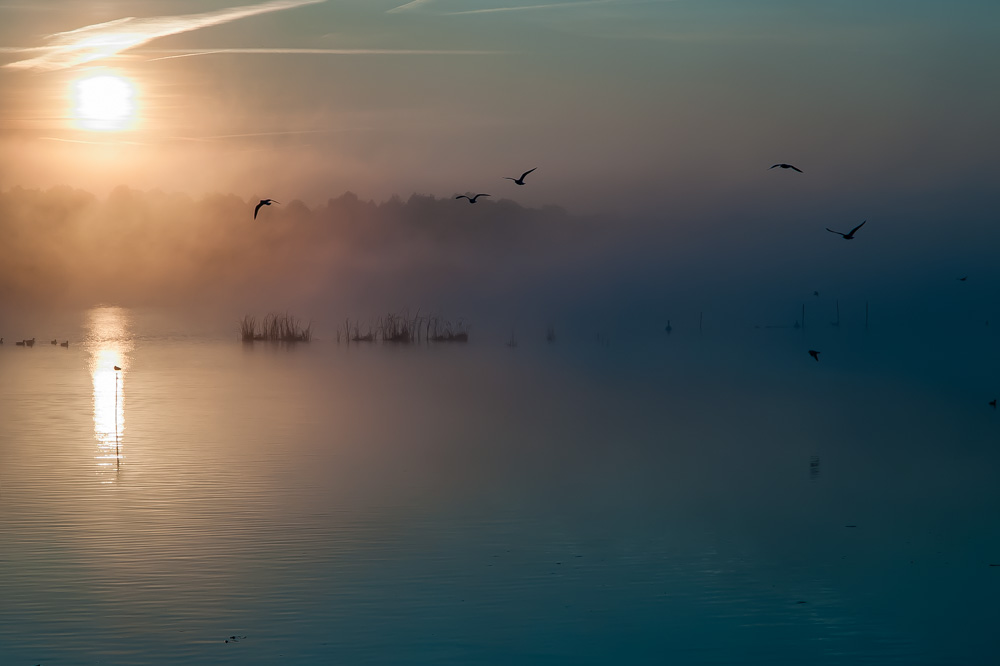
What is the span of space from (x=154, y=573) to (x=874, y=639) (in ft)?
25.5

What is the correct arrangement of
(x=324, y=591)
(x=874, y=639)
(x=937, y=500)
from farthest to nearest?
(x=937, y=500) → (x=324, y=591) → (x=874, y=639)

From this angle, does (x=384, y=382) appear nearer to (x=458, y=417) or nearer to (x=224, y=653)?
(x=458, y=417)

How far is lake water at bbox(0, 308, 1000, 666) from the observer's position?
1073 centimetres

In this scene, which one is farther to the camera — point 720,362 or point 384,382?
point 720,362

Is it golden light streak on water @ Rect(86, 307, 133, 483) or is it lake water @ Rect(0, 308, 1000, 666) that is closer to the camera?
lake water @ Rect(0, 308, 1000, 666)

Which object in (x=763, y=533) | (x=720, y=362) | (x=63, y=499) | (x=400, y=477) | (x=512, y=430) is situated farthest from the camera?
(x=720, y=362)

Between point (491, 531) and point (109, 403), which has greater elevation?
point (491, 531)

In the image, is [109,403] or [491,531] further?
[109,403]

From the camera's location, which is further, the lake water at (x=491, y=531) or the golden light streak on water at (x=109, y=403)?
the golden light streak on water at (x=109, y=403)

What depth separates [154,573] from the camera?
41.2 ft

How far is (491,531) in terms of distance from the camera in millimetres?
15500

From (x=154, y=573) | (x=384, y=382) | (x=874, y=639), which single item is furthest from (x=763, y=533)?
(x=384, y=382)

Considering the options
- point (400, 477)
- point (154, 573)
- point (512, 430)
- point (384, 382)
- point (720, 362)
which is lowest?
point (720, 362)

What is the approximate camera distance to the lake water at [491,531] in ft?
35.2
